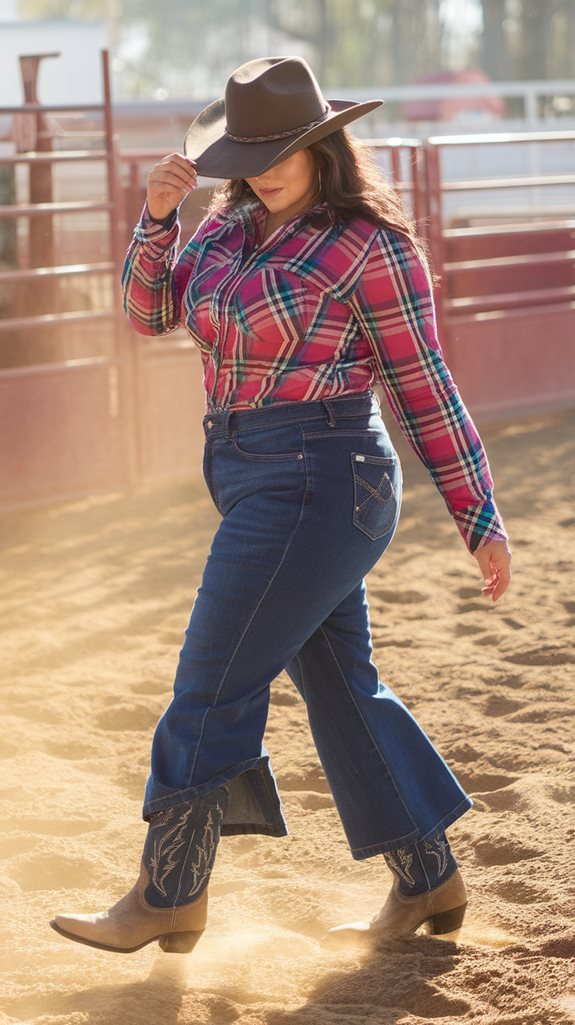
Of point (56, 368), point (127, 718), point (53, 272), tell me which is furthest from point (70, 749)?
point (53, 272)

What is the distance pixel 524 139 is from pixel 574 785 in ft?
20.4

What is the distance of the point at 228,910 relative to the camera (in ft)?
→ 9.64

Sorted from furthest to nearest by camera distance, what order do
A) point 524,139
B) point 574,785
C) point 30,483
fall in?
1. point 524,139
2. point 30,483
3. point 574,785

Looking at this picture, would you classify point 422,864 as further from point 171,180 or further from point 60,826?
point 171,180

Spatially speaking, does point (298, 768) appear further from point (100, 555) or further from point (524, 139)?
point (524, 139)

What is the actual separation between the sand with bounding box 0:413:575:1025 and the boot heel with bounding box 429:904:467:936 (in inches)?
1.0

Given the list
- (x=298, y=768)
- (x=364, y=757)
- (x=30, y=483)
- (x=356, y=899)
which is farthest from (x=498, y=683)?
(x=30, y=483)

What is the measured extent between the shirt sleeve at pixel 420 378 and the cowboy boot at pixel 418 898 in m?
0.64

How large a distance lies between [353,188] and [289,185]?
0.12 m

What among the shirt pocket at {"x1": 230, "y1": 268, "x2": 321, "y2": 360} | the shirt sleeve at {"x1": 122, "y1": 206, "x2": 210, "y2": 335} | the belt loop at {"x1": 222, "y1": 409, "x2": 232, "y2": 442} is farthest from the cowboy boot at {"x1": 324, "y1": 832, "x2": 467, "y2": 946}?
the shirt sleeve at {"x1": 122, "y1": 206, "x2": 210, "y2": 335}

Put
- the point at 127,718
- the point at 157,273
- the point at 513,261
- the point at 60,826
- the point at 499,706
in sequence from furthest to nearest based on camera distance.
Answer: the point at 513,261 → the point at 127,718 → the point at 499,706 → the point at 60,826 → the point at 157,273

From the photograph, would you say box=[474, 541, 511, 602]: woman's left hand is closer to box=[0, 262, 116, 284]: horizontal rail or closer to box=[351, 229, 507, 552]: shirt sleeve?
box=[351, 229, 507, 552]: shirt sleeve

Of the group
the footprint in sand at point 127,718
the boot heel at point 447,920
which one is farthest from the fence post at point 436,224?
the boot heel at point 447,920

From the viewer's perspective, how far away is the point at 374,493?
7.99ft
